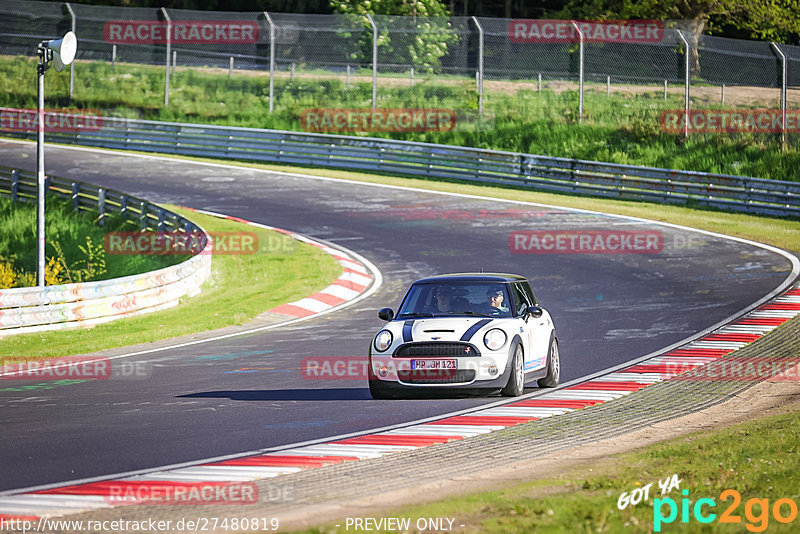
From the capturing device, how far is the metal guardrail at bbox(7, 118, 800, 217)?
30.2 m

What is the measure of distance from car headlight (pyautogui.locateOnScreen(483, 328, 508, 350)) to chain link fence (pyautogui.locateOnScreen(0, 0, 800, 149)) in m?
23.3

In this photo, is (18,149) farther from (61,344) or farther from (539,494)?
(539,494)

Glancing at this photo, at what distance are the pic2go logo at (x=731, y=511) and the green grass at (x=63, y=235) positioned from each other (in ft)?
64.5

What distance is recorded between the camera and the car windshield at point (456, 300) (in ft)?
40.6

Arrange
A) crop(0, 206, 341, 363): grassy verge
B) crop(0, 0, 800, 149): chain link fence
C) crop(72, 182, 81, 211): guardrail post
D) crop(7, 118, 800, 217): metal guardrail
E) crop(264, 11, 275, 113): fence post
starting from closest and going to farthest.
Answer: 1. crop(0, 206, 341, 363): grassy verge
2. crop(7, 118, 800, 217): metal guardrail
3. crop(72, 182, 81, 211): guardrail post
4. crop(0, 0, 800, 149): chain link fence
5. crop(264, 11, 275, 113): fence post

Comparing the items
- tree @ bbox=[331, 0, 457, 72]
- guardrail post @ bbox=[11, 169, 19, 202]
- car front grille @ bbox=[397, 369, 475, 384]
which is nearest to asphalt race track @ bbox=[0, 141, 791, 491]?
car front grille @ bbox=[397, 369, 475, 384]

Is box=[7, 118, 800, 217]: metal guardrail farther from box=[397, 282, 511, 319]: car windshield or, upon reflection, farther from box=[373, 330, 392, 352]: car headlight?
box=[373, 330, 392, 352]: car headlight

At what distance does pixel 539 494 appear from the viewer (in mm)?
7500

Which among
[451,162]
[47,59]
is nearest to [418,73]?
[451,162]

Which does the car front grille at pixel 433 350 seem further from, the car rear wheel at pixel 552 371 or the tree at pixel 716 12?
the tree at pixel 716 12

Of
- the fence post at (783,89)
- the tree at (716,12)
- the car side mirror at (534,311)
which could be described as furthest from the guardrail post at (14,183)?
the tree at (716,12)

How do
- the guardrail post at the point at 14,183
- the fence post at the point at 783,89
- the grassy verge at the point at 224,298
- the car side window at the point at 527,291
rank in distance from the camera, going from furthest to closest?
the guardrail post at the point at 14,183 < the fence post at the point at 783,89 < the grassy verge at the point at 224,298 < the car side window at the point at 527,291

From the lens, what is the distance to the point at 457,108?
129 feet

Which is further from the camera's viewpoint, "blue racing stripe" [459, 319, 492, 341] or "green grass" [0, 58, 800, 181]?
"green grass" [0, 58, 800, 181]
